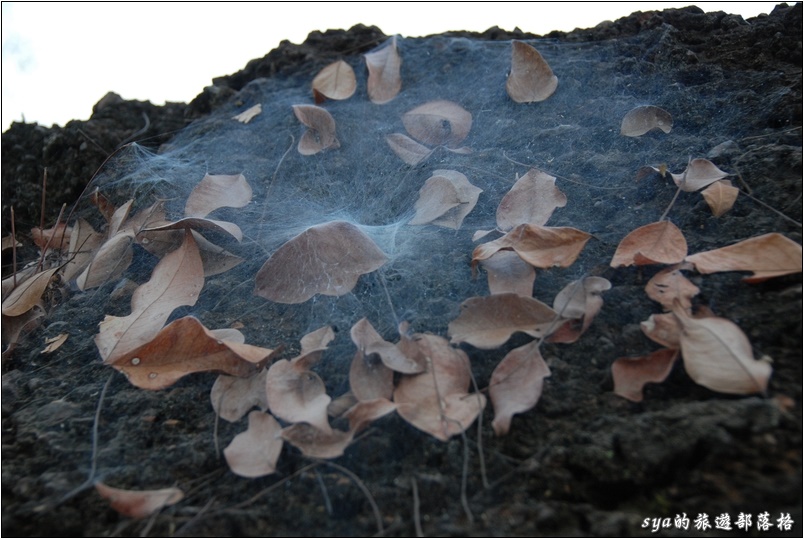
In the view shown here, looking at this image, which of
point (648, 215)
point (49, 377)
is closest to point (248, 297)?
point (49, 377)

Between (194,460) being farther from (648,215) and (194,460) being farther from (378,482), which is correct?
(648,215)

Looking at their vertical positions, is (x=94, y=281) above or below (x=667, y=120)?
below

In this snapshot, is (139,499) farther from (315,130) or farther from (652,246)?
(315,130)

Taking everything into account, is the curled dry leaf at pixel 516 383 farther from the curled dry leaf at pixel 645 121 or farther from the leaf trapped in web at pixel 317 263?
the curled dry leaf at pixel 645 121

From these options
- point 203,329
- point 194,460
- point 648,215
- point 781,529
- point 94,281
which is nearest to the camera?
point 781,529

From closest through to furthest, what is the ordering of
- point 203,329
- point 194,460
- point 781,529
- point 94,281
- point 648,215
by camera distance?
point 781,529 → point 194,460 → point 203,329 → point 648,215 → point 94,281

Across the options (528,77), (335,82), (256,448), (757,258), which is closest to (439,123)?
(528,77)

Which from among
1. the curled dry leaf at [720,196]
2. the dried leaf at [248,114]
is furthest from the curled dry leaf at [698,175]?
the dried leaf at [248,114]

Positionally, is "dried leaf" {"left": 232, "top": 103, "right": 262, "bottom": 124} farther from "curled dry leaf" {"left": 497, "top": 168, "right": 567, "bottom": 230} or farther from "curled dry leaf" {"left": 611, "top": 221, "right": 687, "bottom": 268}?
"curled dry leaf" {"left": 611, "top": 221, "right": 687, "bottom": 268}
